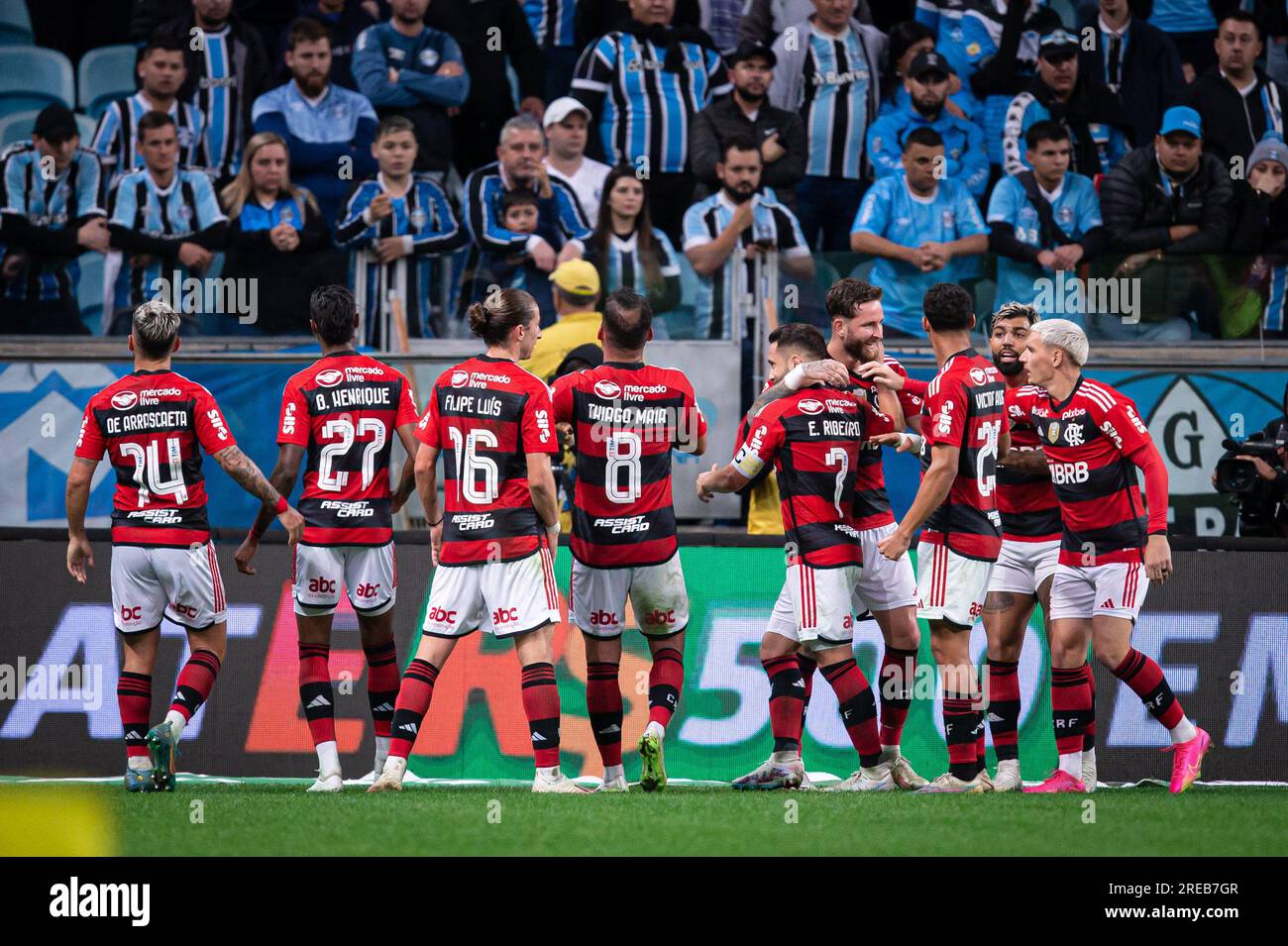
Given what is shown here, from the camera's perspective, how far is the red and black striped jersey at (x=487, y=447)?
759 cm

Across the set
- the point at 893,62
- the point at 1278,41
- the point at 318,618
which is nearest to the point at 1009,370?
the point at 318,618

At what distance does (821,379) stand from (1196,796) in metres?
2.92

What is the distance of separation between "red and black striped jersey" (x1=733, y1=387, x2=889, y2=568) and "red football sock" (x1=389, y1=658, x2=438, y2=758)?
6.14ft

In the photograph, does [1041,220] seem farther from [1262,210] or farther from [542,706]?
[542,706]

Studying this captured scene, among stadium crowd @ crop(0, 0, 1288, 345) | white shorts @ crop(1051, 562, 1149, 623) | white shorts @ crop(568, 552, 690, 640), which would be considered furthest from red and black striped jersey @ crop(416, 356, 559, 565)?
stadium crowd @ crop(0, 0, 1288, 345)

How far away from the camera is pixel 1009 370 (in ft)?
28.6

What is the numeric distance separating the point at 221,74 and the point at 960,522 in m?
8.35

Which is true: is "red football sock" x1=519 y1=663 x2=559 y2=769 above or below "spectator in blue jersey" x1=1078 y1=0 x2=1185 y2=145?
below

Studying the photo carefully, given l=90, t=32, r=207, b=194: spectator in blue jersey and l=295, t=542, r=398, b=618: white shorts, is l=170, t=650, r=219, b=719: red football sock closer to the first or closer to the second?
l=295, t=542, r=398, b=618: white shorts

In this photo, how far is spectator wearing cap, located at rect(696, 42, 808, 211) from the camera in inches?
501

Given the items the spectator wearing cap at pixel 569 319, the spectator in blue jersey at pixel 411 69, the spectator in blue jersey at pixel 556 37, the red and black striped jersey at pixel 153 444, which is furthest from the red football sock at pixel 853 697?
the spectator in blue jersey at pixel 556 37

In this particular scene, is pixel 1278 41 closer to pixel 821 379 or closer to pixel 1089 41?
pixel 1089 41

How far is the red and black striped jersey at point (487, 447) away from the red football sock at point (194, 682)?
145 centimetres

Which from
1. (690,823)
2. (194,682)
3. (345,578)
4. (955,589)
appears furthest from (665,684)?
(194,682)
